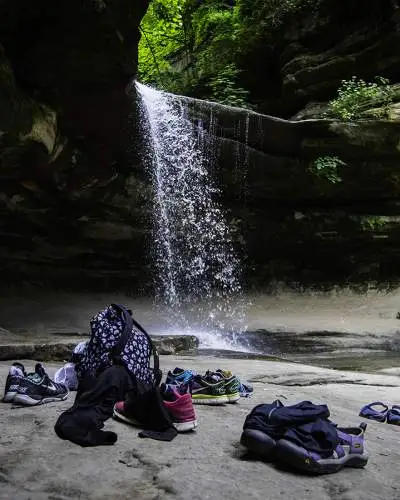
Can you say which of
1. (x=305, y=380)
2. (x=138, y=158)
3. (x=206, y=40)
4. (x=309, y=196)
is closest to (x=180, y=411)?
(x=305, y=380)

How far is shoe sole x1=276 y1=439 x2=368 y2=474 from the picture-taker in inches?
77.5

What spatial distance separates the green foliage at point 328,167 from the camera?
995cm

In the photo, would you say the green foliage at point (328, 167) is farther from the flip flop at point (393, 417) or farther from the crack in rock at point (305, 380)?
the flip flop at point (393, 417)

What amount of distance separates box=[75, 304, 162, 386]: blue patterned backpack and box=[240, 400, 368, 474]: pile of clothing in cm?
84

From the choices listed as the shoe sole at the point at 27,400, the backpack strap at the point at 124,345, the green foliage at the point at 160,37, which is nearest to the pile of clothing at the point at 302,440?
the backpack strap at the point at 124,345

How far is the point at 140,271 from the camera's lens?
1174 centimetres

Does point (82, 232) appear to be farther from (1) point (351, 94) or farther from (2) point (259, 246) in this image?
(1) point (351, 94)

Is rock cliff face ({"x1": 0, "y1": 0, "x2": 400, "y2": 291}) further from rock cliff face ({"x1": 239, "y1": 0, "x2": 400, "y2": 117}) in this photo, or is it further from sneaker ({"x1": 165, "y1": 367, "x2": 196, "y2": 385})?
sneaker ({"x1": 165, "y1": 367, "x2": 196, "y2": 385})

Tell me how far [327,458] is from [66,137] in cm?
723

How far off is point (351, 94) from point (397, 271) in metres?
4.17

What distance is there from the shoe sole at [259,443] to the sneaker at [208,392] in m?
1.00

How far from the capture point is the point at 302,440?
2029 millimetres

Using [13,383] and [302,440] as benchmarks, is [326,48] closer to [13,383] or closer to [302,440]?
[13,383]

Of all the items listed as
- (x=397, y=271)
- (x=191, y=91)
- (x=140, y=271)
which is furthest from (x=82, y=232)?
(x=397, y=271)
